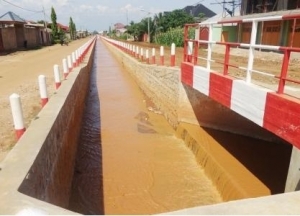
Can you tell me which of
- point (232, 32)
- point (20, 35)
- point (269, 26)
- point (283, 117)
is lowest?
point (283, 117)

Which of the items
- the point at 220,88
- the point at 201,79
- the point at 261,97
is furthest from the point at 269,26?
the point at 261,97

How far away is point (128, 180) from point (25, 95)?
206 inches

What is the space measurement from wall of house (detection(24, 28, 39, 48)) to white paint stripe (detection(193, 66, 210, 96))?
37171 millimetres

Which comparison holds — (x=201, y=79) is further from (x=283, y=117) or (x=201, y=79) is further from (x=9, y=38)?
(x=9, y=38)

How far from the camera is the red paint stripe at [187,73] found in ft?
23.4

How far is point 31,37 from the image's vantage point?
41.8 m

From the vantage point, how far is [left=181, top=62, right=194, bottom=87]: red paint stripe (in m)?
7.13

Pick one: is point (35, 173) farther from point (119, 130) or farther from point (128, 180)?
point (119, 130)

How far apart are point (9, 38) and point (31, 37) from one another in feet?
33.8

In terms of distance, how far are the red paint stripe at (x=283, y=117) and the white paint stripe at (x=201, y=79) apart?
7.05 feet

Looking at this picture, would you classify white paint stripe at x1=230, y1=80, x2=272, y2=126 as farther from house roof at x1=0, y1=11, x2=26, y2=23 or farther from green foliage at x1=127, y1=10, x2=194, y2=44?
green foliage at x1=127, y1=10, x2=194, y2=44

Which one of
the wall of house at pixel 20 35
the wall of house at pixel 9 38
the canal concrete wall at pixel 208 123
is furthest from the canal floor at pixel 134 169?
the wall of house at pixel 20 35

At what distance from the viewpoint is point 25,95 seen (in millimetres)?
9617

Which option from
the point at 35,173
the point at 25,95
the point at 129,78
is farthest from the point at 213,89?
the point at 129,78
